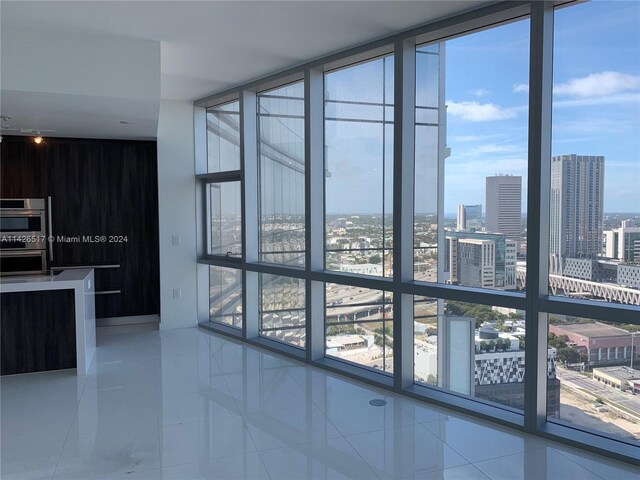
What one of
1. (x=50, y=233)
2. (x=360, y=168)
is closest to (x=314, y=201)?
(x=360, y=168)

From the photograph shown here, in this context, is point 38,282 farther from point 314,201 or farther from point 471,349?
point 471,349

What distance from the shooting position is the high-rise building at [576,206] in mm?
3016

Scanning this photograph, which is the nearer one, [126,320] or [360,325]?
[360,325]

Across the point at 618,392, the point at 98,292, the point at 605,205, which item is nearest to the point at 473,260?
the point at 605,205

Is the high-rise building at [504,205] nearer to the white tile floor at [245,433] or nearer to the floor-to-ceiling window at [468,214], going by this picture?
the floor-to-ceiling window at [468,214]

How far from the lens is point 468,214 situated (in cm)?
370

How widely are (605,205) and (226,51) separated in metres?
3.20

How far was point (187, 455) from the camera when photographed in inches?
117

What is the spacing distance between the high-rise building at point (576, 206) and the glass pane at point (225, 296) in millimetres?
3753

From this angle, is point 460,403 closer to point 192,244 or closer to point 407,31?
point 407,31

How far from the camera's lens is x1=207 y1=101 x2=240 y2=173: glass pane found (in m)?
5.95

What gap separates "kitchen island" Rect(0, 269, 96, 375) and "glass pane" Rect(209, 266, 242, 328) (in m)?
1.76

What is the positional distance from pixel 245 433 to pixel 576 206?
259 centimetres

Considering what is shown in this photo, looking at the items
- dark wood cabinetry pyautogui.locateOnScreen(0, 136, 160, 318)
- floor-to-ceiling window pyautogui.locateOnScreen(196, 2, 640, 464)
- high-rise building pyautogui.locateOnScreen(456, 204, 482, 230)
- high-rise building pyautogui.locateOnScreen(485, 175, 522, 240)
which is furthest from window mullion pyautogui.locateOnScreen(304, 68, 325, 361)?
dark wood cabinetry pyautogui.locateOnScreen(0, 136, 160, 318)
